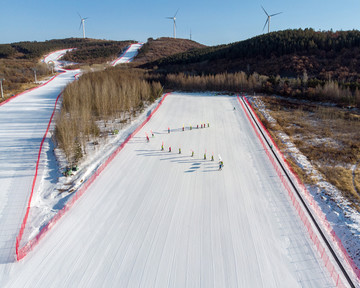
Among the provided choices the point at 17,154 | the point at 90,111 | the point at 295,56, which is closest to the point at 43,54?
the point at 90,111

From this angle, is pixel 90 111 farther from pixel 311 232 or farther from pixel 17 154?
pixel 311 232

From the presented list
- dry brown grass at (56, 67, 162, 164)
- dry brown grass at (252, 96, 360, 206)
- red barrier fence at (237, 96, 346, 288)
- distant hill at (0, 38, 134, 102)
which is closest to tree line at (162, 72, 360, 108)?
dry brown grass at (252, 96, 360, 206)

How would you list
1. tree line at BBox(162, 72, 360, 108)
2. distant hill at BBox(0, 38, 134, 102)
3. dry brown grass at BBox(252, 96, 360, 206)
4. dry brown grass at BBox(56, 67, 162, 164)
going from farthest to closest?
distant hill at BBox(0, 38, 134, 102) → tree line at BBox(162, 72, 360, 108) → dry brown grass at BBox(56, 67, 162, 164) → dry brown grass at BBox(252, 96, 360, 206)

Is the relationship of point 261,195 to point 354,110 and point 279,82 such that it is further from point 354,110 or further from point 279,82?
point 279,82

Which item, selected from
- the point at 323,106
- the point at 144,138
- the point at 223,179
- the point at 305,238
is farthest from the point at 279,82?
the point at 305,238

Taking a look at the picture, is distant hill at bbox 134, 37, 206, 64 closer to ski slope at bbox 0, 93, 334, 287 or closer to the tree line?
the tree line

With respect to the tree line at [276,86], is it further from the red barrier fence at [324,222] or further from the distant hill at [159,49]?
the distant hill at [159,49]

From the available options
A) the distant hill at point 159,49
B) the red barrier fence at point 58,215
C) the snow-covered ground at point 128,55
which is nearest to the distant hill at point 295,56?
the distant hill at point 159,49
